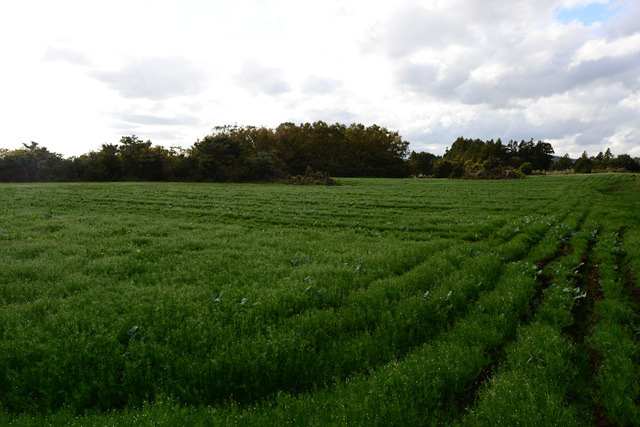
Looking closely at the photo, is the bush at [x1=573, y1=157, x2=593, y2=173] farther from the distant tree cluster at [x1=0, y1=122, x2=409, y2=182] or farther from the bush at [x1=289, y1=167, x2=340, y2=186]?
the distant tree cluster at [x1=0, y1=122, x2=409, y2=182]

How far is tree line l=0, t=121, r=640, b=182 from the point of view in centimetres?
5000

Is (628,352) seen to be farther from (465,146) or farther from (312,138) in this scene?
(465,146)

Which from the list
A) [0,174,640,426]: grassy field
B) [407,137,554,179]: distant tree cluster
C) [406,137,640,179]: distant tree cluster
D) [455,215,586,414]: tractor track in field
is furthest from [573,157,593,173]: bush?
[455,215,586,414]: tractor track in field

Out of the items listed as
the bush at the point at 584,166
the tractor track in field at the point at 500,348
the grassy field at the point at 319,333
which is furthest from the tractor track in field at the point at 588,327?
the bush at the point at 584,166

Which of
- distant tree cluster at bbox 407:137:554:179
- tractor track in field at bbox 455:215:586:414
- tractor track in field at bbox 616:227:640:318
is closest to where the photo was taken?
tractor track in field at bbox 455:215:586:414

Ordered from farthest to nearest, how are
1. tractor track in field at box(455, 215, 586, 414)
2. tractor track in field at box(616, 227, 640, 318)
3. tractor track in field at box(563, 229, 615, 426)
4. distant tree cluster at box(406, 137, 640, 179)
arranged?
1. distant tree cluster at box(406, 137, 640, 179)
2. tractor track in field at box(616, 227, 640, 318)
3. tractor track in field at box(455, 215, 586, 414)
4. tractor track in field at box(563, 229, 615, 426)

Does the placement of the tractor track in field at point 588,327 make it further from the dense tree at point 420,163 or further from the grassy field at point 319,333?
the dense tree at point 420,163

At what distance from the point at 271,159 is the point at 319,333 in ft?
177

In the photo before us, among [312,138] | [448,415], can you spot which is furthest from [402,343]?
[312,138]

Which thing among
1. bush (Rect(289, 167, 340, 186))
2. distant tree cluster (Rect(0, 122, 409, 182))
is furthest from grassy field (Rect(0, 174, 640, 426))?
distant tree cluster (Rect(0, 122, 409, 182))

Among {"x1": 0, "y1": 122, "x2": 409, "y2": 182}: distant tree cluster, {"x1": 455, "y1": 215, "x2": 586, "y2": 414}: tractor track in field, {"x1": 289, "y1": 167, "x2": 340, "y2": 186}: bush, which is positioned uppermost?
{"x1": 0, "y1": 122, "x2": 409, "y2": 182}: distant tree cluster

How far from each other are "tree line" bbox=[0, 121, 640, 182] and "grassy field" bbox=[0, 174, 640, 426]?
145ft

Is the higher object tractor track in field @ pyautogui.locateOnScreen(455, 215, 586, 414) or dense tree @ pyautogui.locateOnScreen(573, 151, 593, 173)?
dense tree @ pyautogui.locateOnScreen(573, 151, 593, 173)

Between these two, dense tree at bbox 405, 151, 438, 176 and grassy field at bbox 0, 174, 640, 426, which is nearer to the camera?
grassy field at bbox 0, 174, 640, 426
